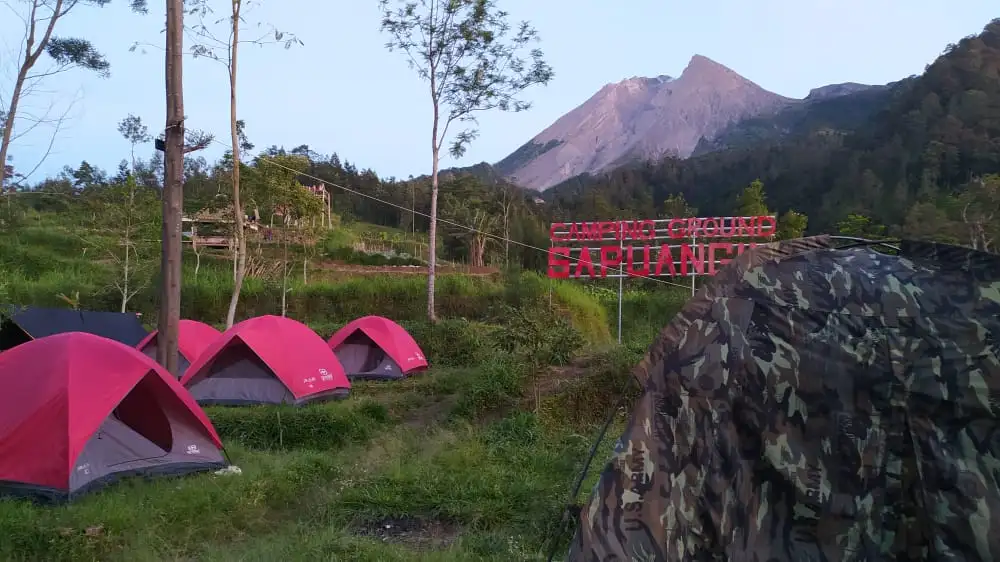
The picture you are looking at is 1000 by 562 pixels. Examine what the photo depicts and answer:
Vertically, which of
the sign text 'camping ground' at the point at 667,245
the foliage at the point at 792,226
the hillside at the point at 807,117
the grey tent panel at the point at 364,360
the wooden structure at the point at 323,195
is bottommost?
the grey tent panel at the point at 364,360

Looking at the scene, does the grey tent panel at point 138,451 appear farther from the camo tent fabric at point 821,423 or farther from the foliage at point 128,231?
the foliage at point 128,231

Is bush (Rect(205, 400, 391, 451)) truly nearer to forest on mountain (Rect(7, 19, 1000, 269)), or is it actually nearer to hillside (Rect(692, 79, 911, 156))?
forest on mountain (Rect(7, 19, 1000, 269))

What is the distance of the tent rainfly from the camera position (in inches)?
487

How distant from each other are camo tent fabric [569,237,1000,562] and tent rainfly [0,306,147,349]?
11310 mm

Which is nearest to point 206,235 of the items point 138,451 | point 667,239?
point 667,239

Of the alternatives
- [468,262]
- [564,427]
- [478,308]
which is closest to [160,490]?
[564,427]

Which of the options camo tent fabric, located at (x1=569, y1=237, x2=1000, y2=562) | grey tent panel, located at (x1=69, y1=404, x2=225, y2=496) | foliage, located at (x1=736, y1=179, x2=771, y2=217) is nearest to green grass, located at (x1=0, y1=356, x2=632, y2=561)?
grey tent panel, located at (x1=69, y1=404, x2=225, y2=496)

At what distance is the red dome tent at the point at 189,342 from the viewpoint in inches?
471

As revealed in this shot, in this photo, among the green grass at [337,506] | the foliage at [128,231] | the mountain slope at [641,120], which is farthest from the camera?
the mountain slope at [641,120]

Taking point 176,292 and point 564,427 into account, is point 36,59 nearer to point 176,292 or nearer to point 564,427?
point 176,292

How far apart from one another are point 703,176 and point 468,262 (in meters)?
22.3

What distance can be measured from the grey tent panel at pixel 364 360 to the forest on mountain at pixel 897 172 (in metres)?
13.4

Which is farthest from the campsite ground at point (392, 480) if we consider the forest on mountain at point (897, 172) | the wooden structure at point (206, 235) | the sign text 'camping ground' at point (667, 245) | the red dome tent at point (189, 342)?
the wooden structure at point (206, 235)

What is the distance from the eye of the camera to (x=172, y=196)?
23.3 feet
